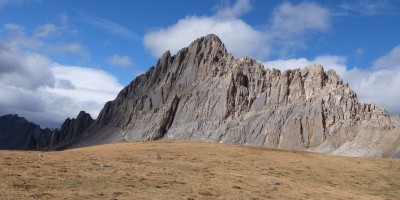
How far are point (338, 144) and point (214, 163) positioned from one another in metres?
133

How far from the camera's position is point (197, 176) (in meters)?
34.3

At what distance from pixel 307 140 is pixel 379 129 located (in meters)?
32.6

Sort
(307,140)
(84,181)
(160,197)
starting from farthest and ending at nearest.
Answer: (307,140) < (84,181) < (160,197)

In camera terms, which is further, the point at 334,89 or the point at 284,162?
the point at 334,89

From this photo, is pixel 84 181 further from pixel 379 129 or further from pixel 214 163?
pixel 379 129

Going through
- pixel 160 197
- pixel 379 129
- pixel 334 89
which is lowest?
pixel 160 197

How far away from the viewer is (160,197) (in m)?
25.5

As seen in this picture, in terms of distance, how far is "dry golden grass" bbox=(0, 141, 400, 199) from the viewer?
26.2m

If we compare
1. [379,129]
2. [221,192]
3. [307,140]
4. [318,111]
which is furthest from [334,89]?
[221,192]

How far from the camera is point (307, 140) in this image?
7160 inches

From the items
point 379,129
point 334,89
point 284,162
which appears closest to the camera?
point 284,162

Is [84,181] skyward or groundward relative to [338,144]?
groundward

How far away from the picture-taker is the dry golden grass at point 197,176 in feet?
85.9

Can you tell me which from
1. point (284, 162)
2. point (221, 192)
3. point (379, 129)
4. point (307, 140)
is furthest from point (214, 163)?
point (307, 140)
